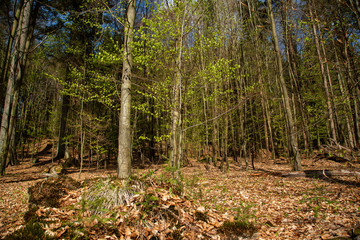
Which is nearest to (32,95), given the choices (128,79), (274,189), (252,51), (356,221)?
(128,79)

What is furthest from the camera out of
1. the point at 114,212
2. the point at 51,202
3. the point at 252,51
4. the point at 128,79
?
the point at 252,51

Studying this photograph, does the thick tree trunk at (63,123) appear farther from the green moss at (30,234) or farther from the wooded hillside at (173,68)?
the green moss at (30,234)

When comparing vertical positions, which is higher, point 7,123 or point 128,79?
point 128,79

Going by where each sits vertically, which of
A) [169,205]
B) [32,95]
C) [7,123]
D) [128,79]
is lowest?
[169,205]

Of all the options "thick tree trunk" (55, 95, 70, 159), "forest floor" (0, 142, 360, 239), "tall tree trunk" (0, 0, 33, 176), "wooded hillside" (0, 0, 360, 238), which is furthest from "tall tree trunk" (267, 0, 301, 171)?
"thick tree trunk" (55, 95, 70, 159)

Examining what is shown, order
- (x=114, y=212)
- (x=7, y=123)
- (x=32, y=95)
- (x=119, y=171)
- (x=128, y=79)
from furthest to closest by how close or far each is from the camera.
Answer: (x=32, y=95)
(x=7, y=123)
(x=128, y=79)
(x=119, y=171)
(x=114, y=212)

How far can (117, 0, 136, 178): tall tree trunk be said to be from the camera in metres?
4.95

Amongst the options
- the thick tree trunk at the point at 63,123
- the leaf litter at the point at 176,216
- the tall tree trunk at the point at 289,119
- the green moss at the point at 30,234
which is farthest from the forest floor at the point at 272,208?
the thick tree trunk at the point at 63,123

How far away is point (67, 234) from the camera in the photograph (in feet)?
8.63

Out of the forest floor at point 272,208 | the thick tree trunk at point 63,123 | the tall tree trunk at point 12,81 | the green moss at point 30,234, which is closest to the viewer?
the green moss at point 30,234

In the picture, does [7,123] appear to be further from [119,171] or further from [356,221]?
[356,221]

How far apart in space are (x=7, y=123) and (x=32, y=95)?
13337 millimetres

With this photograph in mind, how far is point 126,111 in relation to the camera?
5.24 metres

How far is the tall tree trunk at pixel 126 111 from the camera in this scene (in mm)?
4953
